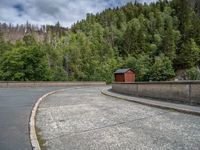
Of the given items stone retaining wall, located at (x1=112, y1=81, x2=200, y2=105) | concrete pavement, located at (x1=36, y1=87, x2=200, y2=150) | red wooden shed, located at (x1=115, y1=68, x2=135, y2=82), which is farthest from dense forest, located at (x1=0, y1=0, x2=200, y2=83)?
concrete pavement, located at (x1=36, y1=87, x2=200, y2=150)

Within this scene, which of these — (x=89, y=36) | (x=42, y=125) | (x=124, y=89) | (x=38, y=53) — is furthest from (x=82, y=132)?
(x=89, y=36)

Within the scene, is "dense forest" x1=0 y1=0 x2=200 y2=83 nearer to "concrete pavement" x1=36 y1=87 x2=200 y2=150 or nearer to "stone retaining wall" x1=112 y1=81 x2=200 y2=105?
"stone retaining wall" x1=112 y1=81 x2=200 y2=105

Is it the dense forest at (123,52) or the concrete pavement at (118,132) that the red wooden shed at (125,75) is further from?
the concrete pavement at (118,132)

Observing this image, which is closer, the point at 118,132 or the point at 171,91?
the point at 118,132

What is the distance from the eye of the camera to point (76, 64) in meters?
89.4

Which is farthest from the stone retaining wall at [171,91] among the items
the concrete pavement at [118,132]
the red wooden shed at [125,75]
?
the red wooden shed at [125,75]

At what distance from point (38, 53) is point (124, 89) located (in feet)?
132

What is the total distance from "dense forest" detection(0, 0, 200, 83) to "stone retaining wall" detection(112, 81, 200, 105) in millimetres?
42018

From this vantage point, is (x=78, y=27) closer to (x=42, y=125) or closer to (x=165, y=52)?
(x=165, y=52)

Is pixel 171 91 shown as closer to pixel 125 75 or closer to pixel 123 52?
pixel 125 75

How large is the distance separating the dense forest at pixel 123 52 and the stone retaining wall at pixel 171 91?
42018mm

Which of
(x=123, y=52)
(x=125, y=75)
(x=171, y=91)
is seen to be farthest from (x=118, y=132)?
(x=123, y=52)

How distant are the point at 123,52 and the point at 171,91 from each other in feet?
285

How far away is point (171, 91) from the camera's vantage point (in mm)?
13867
